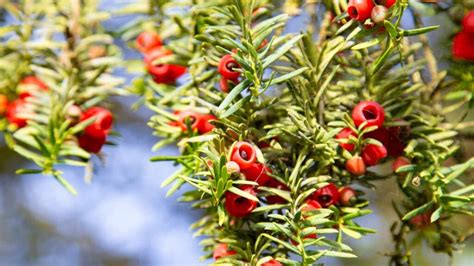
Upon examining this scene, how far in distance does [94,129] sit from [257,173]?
0.36 m

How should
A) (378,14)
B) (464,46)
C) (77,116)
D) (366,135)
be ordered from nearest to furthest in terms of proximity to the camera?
(378,14) → (366,135) → (464,46) → (77,116)

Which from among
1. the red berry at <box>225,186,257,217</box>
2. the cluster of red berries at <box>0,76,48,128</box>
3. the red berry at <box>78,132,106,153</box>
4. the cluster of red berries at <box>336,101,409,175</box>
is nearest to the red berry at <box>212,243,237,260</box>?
the red berry at <box>225,186,257,217</box>

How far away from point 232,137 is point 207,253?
22 centimetres

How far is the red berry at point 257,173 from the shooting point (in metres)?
0.66

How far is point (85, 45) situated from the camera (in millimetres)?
1041

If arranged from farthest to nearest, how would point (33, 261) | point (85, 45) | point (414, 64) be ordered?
1. point (33, 261)
2. point (85, 45)
3. point (414, 64)

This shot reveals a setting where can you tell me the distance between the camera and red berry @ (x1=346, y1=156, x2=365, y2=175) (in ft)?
2.32

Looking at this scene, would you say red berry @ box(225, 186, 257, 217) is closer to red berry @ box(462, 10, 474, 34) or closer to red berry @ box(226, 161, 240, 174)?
red berry @ box(226, 161, 240, 174)

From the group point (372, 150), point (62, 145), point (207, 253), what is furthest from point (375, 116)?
point (62, 145)

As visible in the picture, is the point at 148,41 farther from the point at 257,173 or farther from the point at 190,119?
the point at 257,173

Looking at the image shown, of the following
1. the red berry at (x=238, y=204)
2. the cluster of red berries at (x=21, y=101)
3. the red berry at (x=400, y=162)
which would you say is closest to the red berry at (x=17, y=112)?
the cluster of red berries at (x=21, y=101)

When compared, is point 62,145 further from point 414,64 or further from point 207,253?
point 414,64

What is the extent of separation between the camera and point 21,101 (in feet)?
3.29

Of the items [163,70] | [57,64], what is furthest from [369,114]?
[57,64]
